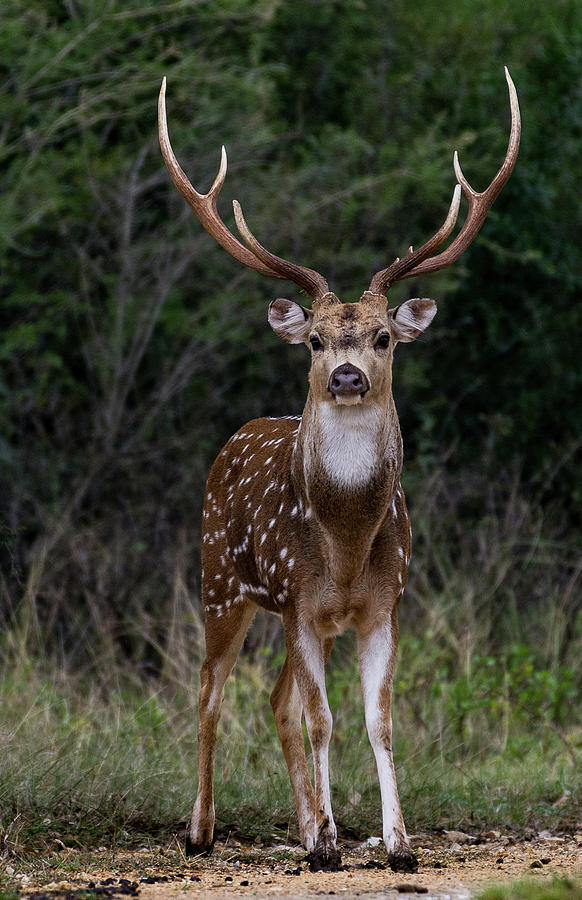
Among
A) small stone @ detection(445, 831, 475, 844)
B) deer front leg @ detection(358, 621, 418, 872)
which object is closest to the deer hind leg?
deer front leg @ detection(358, 621, 418, 872)

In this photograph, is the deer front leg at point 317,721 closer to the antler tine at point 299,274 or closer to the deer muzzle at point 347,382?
the deer muzzle at point 347,382

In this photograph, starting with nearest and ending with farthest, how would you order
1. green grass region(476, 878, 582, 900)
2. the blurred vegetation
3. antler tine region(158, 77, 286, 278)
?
1. green grass region(476, 878, 582, 900)
2. antler tine region(158, 77, 286, 278)
3. the blurred vegetation

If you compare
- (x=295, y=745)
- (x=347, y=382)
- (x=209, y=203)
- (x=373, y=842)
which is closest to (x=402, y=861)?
(x=373, y=842)

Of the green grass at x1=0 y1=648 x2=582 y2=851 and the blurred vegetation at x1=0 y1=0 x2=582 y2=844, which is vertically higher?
the blurred vegetation at x1=0 y1=0 x2=582 y2=844

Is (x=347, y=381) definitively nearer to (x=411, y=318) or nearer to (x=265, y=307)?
(x=411, y=318)

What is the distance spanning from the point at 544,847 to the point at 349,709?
2510 mm

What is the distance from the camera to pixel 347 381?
5.30 m

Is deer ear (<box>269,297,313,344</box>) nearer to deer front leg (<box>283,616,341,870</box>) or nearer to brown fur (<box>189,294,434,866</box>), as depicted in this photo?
brown fur (<box>189,294,434,866</box>)

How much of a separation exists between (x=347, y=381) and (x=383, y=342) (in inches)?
17.3

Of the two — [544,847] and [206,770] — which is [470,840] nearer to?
[544,847]

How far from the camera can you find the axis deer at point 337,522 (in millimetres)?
5492

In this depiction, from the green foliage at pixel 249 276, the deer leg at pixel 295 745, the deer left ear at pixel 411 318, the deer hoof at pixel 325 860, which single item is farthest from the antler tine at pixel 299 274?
the green foliage at pixel 249 276

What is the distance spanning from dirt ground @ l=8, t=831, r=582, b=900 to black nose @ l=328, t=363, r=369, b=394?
183 centimetres

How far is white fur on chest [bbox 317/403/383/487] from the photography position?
18.1 feet
